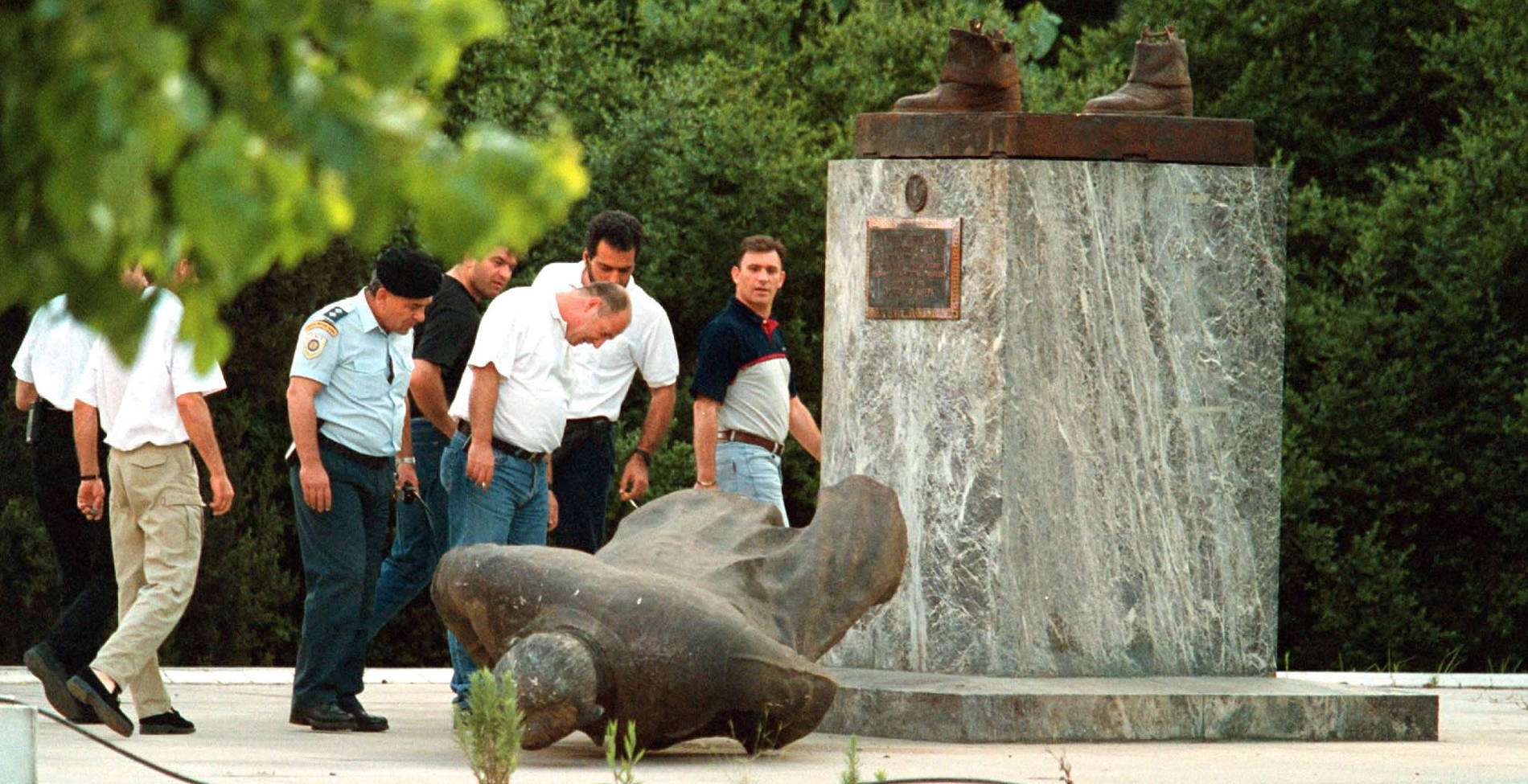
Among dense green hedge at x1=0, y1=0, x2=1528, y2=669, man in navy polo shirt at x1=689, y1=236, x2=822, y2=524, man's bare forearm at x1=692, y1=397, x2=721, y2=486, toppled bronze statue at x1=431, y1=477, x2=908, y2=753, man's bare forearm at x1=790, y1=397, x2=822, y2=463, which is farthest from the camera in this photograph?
dense green hedge at x1=0, y1=0, x2=1528, y2=669

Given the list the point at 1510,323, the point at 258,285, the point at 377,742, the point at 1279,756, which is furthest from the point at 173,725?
the point at 1510,323

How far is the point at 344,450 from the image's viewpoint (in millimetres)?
7797

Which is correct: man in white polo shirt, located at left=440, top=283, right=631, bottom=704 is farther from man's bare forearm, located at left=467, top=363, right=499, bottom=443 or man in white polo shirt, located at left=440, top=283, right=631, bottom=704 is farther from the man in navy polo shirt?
the man in navy polo shirt

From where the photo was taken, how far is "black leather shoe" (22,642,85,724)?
764cm

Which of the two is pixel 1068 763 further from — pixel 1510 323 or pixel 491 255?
pixel 1510 323

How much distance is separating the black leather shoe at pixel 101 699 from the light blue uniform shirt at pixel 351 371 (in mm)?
1083

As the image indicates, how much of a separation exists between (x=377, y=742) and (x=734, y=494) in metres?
1.44

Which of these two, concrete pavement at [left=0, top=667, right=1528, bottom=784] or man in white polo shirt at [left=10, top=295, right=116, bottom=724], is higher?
man in white polo shirt at [left=10, top=295, right=116, bottom=724]

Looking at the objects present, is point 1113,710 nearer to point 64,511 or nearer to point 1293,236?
point 64,511

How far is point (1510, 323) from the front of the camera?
13930 millimetres

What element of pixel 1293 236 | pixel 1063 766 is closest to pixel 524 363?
pixel 1063 766

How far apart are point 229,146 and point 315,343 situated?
5.61 metres

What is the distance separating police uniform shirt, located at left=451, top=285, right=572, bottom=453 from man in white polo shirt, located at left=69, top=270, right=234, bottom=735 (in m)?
0.89

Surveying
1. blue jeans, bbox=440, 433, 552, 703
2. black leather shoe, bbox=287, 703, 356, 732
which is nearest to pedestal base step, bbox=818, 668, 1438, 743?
blue jeans, bbox=440, 433, 552, 703
